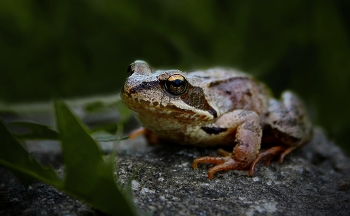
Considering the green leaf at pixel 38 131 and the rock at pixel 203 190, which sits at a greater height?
the green leaf at pixel 38 131

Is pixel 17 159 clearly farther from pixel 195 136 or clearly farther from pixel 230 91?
pixel 230 91

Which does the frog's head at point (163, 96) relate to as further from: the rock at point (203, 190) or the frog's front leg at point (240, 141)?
the rock at point (203, 190)

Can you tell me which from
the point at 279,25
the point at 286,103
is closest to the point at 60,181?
the point at 286,103

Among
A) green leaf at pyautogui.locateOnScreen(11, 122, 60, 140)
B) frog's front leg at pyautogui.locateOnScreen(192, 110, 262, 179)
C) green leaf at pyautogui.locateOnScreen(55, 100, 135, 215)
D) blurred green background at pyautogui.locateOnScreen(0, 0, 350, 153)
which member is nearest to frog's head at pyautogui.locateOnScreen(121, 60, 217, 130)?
frog's front leg at pyautogui.locateOnScreen(192, 110, 262, 179)

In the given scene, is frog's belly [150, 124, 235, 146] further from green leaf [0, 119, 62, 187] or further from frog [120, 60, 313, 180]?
green leaf [0, 119, 62, 187]

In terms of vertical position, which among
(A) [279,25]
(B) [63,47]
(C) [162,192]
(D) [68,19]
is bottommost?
(C) [162,192]

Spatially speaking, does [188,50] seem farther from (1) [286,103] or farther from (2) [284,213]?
(2) [284,213]

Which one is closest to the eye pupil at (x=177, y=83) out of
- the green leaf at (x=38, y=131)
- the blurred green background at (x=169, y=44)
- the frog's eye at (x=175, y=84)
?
the frog's eye at (x=175, y=84)
